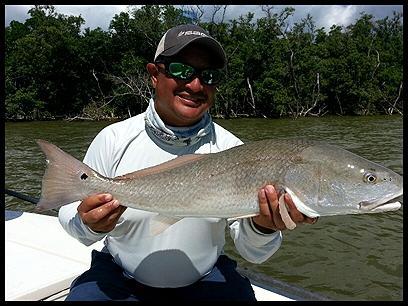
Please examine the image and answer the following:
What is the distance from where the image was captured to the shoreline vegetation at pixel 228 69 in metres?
39.5

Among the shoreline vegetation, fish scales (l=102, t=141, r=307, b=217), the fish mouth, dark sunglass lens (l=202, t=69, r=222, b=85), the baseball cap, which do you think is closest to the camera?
the fish mouth

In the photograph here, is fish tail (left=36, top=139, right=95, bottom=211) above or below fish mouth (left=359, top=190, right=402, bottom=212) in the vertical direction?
above

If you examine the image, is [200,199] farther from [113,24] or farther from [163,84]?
[113,24]

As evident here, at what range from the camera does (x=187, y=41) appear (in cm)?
262

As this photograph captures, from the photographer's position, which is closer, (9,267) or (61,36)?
(9,267)

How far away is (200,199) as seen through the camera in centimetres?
Result: 236

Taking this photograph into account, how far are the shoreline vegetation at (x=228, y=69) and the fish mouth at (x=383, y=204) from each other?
36.2m

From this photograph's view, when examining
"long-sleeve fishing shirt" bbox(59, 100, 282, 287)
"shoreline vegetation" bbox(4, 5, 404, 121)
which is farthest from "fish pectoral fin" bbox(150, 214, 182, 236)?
"shoreline vegetation" bbox(4, 5, 404, 121)

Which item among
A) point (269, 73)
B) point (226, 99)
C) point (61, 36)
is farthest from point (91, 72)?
point (269, 73)

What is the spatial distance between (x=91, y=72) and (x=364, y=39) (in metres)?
25.1

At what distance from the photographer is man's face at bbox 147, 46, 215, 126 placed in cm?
269

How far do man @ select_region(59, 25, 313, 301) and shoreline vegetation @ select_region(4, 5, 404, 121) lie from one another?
35512 mm

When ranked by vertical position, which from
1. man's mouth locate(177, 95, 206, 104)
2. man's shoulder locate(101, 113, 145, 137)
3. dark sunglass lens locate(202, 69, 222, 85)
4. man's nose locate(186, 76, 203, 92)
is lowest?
man's shoulder locate(101, 113, 145, 137)

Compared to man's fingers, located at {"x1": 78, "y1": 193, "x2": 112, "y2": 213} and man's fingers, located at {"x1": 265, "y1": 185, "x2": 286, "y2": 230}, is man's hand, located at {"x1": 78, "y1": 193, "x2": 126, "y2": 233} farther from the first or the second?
man's fingers, located at {"x1": 265, "y1": 185, "x2": 286, "y2": 230}
